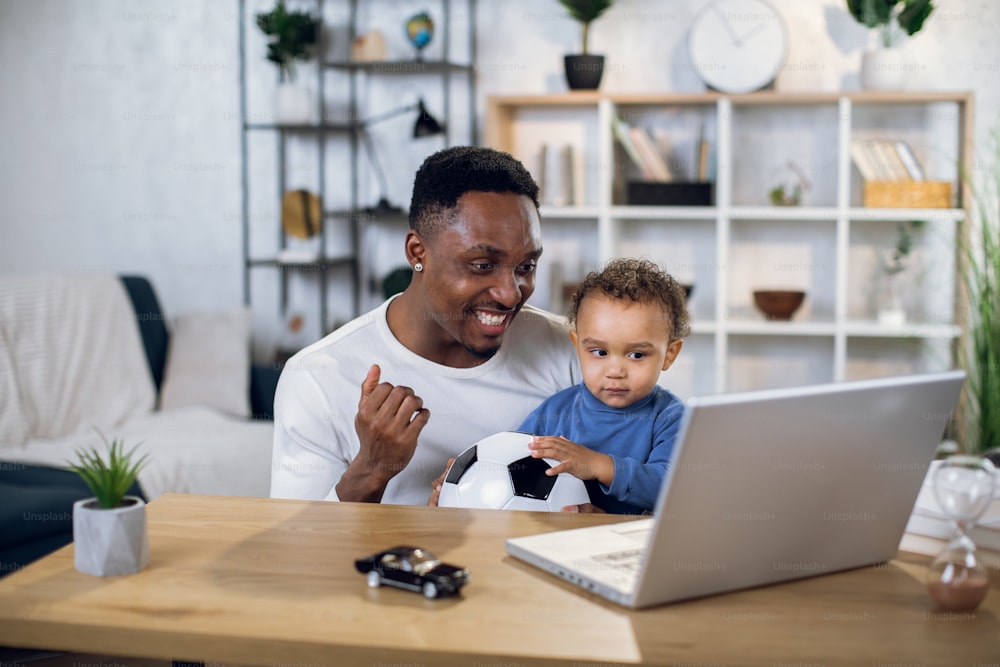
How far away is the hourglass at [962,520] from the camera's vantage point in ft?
3.10

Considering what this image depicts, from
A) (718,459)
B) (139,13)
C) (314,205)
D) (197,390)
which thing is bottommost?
(197,390)

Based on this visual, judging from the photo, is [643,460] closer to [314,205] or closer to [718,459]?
[718,459]

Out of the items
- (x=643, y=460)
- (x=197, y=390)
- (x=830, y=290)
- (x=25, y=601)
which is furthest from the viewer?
(x=830, y=290)

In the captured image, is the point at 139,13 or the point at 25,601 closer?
the point at 25,601

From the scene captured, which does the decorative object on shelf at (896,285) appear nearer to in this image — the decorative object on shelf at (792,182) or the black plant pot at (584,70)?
the decorative object on shelf at (792,182)

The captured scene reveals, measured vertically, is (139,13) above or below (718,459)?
above

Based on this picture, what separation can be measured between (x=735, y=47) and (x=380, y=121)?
4.74ft

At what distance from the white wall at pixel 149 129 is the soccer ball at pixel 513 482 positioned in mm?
2815

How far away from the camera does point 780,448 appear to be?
0.96 m

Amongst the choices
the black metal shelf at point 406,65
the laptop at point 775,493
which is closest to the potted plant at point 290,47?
the black metal shelf at point 406,65

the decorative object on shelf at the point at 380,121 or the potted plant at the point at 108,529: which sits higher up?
the decorative object on shelf at the point at 380,121

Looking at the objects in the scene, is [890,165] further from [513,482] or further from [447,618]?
[447,618]

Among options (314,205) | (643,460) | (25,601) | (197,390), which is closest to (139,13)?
(314,205)

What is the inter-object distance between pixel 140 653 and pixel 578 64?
10.3 ft
